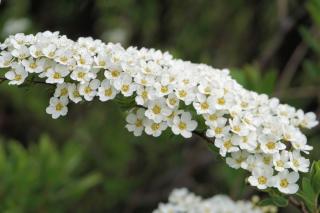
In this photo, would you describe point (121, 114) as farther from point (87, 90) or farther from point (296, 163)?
point (296, 163)

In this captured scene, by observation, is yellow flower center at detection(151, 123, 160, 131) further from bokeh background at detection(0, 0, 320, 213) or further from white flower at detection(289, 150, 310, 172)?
bokeh background at detection(0, 0, 320, 213)

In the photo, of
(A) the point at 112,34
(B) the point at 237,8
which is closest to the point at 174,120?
(B) the point at 237,8

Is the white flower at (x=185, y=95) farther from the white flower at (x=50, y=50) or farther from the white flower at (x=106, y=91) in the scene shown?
the white flower at (x=50, y=50)

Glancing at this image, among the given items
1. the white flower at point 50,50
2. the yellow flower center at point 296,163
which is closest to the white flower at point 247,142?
the yellow flower center at point 296,163

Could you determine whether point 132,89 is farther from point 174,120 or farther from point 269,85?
point 269,85

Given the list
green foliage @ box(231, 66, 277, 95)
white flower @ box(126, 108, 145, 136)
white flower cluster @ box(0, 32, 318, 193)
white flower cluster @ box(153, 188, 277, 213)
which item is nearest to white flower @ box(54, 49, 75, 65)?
white flower cluster @ box(0, 32, 318, 193)

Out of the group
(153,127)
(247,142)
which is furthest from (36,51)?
(247,142)
